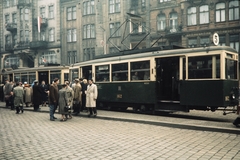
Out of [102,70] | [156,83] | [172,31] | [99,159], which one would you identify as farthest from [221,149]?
[172,31]

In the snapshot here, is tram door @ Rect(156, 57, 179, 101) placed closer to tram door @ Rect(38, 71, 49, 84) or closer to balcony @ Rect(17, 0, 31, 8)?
tram door @ Rect(38, 71, 49, 84)

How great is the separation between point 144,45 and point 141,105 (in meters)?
21.4

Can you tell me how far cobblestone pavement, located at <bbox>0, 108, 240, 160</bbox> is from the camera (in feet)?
19.3

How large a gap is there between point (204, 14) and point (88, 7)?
61.1 ft

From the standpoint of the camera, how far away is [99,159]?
18.3 feet

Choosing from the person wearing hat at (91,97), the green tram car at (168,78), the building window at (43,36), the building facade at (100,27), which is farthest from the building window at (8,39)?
the person wearing hat at (91,97)

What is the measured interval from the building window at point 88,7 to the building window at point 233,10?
797 inches

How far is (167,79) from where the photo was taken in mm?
13383

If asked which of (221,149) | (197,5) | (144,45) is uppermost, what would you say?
(197,5)

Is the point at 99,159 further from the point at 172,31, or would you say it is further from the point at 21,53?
the point at 21,53

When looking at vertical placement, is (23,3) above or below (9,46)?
above

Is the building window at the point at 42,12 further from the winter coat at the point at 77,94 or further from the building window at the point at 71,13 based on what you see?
the winter coat at the point at 77,94

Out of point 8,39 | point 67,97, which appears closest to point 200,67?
point 67,97

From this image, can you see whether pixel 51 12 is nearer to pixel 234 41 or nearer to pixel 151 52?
pixel 234 41
